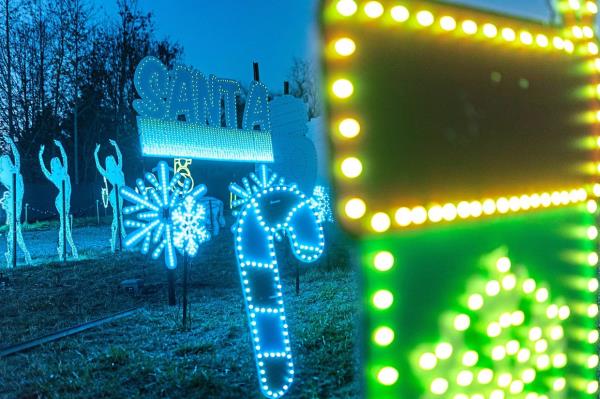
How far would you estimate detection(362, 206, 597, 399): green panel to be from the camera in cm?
138

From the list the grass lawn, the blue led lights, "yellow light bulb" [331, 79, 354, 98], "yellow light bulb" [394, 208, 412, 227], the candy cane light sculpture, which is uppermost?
the blue led lights

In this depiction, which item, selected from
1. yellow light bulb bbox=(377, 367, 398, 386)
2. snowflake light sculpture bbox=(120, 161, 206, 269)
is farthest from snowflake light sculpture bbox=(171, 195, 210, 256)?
yellow light bulb bbox=(377, 367, 398, 386)

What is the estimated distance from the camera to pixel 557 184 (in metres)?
1.82

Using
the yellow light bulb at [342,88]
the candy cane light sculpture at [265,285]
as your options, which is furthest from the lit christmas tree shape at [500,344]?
the candy cane light sculpture at [265,285]

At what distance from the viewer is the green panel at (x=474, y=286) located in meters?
1.38

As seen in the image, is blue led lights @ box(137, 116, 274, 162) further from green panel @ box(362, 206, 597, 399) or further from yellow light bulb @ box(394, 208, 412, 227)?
yellow light bulb @ box(394, 208, 412, 227)

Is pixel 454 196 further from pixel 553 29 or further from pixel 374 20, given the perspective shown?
pixel 553 29

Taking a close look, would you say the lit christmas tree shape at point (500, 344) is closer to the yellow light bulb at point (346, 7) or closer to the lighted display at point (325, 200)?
the yellow light bulb at point (346, 7)

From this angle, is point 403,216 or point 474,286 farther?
point 474,286

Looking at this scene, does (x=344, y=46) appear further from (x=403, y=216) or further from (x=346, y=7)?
(x=403, y=216)

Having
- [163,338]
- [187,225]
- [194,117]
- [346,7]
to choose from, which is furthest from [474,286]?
[194,117]

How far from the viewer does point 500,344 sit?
5.39ft

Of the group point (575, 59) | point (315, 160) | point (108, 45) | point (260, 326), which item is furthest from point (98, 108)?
point (575, 59)

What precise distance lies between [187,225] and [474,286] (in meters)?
6.46
